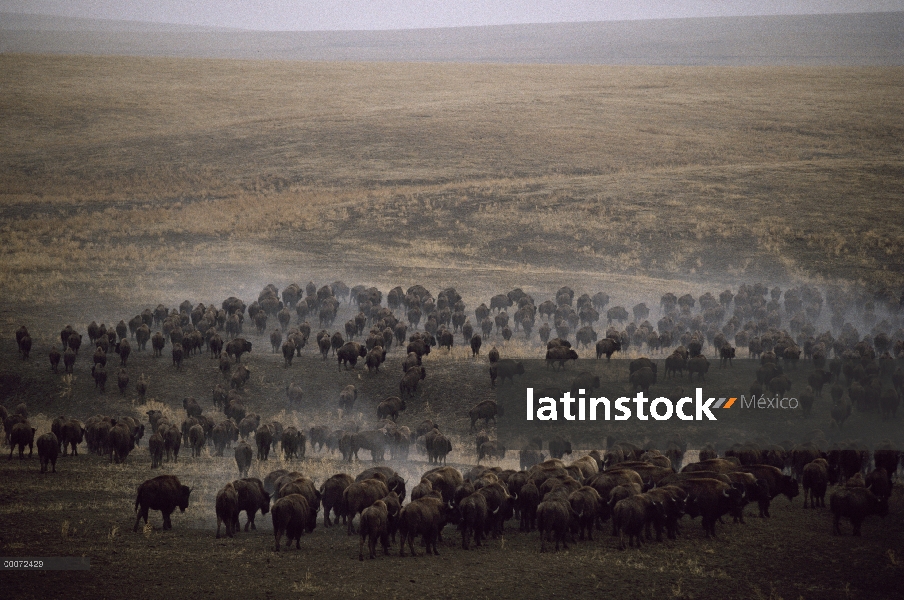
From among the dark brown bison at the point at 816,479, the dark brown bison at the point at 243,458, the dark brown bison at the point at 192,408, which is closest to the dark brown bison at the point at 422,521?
the dark brown bison at the point at 243,458

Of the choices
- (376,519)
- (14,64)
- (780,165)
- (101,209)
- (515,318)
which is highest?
(14,64)

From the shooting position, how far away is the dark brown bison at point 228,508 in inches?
688

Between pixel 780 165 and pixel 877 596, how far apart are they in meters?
65.9

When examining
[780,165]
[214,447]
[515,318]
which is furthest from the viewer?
[780,165]

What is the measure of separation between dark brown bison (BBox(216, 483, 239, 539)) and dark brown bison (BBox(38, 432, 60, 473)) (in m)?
6.28

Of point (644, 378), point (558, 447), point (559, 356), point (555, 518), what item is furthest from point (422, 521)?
point (559, 356)

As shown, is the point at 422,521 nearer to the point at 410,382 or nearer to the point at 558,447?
the point at 558,447

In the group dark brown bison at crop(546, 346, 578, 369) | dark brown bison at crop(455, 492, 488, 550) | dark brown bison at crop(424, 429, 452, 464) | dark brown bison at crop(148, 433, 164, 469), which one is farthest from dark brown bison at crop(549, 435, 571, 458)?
dark brown bison at crop(148, 433, 164, 469)

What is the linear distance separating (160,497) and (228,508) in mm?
1440

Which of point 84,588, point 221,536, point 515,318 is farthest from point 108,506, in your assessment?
point 515,318

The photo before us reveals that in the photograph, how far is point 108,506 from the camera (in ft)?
62.7

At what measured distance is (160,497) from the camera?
1777 cm

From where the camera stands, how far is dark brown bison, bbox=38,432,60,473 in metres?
21.4

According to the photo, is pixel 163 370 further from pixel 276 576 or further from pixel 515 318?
pixel 276 576
